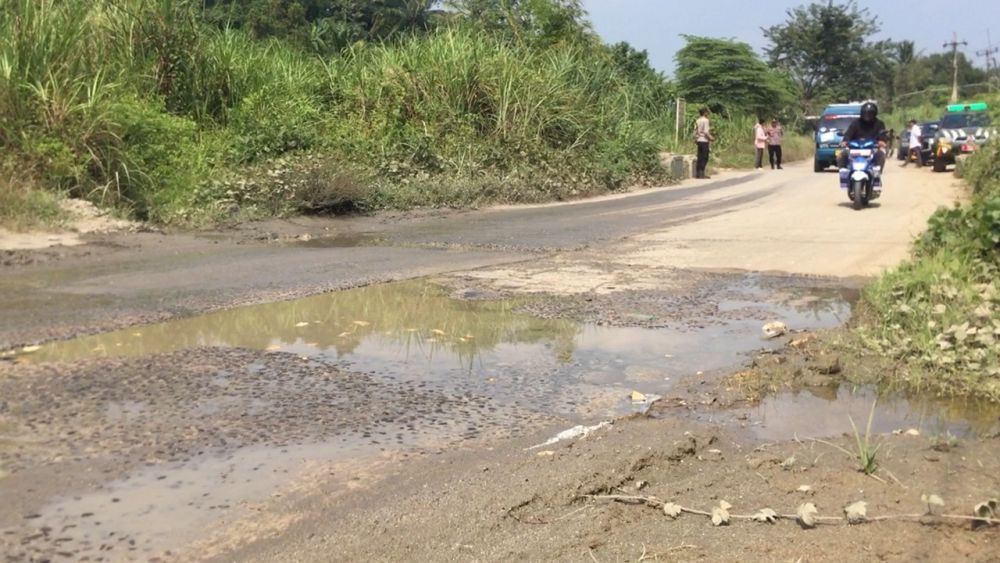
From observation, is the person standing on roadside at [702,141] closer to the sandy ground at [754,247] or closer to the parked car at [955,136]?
the parked car at [955,136]

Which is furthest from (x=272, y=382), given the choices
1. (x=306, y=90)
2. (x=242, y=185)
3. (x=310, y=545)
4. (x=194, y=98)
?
(x=306, y=90)

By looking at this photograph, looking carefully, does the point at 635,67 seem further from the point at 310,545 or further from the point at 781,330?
the point at 310,545

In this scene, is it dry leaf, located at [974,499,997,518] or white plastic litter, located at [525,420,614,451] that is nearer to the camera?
dry leaf, located at [974,499,997,518]

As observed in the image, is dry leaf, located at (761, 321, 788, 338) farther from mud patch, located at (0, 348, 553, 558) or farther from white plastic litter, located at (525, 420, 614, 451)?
mud patch, located at (0, 348, 553, 558)

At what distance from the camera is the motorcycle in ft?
46.6

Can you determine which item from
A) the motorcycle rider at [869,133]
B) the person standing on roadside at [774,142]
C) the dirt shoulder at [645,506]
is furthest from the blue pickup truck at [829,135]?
the dirt shoulder at [645,506]

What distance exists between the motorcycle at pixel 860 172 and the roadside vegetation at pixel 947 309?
6.73 m

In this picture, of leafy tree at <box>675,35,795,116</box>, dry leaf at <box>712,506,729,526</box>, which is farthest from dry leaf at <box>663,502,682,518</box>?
leafy tree at <box>675,35,795,116</box>

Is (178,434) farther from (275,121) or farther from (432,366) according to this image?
(275,121)

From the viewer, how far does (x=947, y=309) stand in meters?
5.88

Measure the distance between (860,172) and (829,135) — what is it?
A: 14.8 meters

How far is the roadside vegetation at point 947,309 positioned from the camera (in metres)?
5.18

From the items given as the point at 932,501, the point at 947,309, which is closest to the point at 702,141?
the point at 947,309

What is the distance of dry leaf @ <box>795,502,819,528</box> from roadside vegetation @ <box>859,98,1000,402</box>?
217 centimetres
